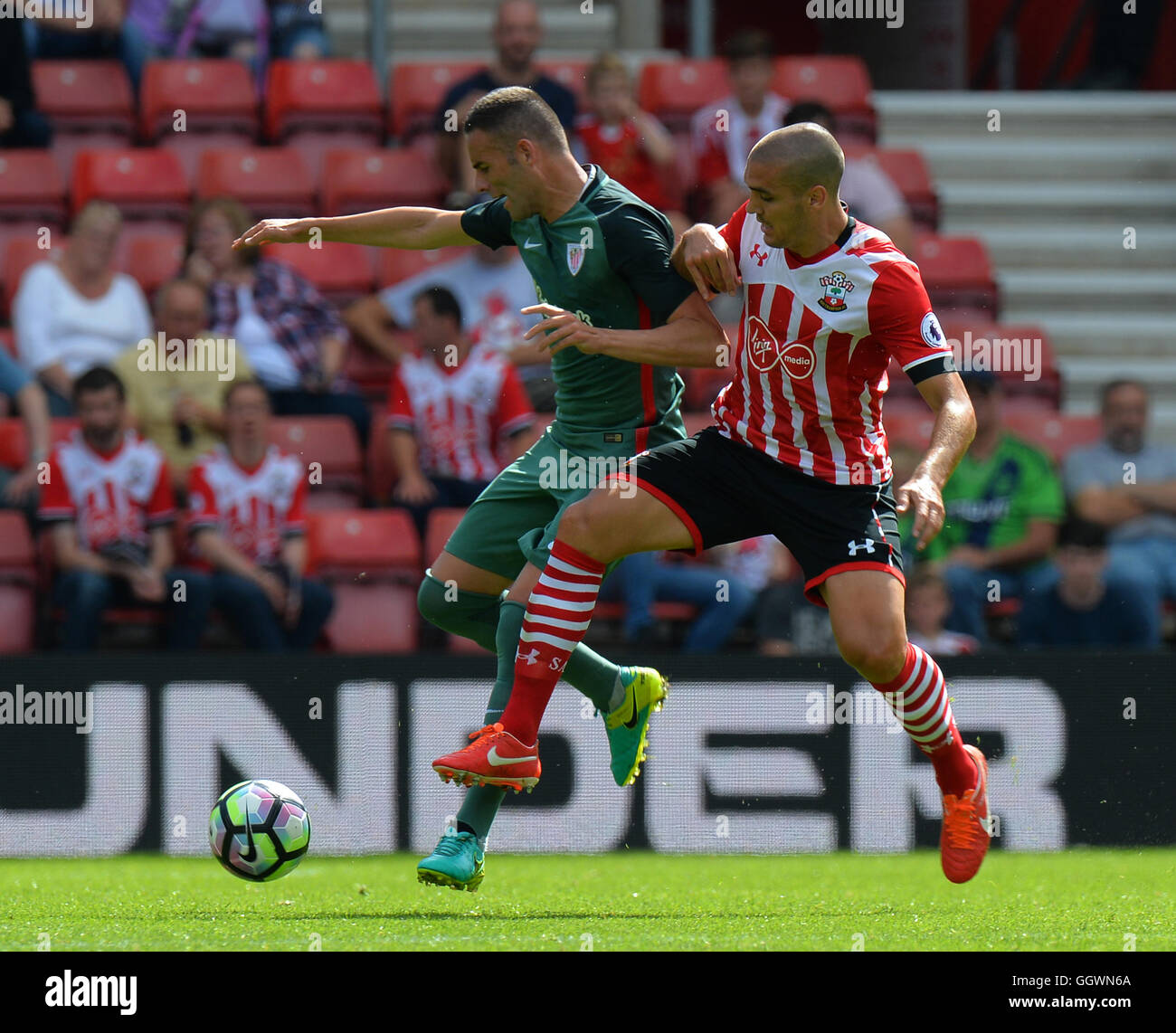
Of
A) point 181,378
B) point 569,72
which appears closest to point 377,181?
point 569,72

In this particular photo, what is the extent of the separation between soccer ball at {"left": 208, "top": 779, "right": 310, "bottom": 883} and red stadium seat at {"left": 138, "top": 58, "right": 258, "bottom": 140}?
5.64 m

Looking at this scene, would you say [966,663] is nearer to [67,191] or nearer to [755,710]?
[755,710]

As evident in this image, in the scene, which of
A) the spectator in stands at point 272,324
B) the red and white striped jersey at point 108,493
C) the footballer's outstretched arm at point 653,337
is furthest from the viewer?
the spectator in stands at point 272,324

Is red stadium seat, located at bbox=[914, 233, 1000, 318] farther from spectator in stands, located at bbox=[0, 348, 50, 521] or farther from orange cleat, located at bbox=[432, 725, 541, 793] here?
orange cleat, located at bbox=[432, 725, 541, 793]

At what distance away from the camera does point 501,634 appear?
5.49 meters

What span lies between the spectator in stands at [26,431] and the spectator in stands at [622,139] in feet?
9.69

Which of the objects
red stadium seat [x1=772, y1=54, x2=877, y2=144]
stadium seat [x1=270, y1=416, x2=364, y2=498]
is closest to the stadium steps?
red stadium seat [x1=772, y1=54, x2=877, y2=144]

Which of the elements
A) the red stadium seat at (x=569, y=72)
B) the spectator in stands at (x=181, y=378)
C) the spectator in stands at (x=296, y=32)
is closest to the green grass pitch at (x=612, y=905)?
the spectator in stands at (x=181, y=378)

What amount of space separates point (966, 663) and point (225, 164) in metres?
4.66

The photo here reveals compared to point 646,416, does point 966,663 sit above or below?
below

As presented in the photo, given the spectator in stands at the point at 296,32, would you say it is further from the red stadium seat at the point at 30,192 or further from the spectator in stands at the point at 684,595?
the spectator in stands at the point at 684,595

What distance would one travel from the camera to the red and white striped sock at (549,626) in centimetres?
502

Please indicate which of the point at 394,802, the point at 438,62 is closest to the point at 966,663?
the point at 394,802

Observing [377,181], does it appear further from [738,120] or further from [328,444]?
[738,120]
